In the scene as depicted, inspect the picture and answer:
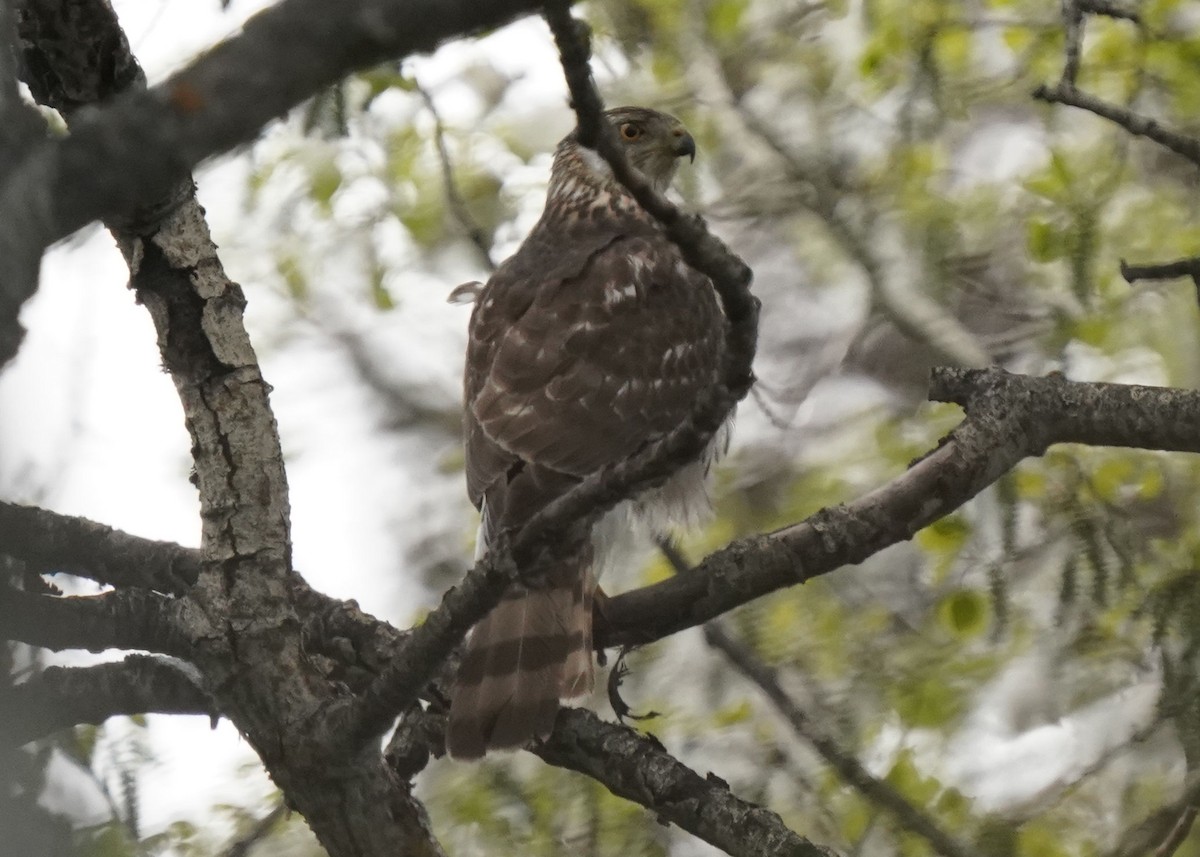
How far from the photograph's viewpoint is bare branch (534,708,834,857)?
2527mm

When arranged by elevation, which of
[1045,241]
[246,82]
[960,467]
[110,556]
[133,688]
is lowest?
[246,82]

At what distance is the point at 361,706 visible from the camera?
2.37m

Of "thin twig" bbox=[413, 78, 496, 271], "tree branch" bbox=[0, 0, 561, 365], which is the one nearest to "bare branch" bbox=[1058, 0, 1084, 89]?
"thin twig" bbox=[413, 78, 496, 271]

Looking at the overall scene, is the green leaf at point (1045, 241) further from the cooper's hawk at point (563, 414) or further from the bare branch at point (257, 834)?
the bare branch at point (257, 834)

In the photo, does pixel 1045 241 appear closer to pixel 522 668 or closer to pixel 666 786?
pixel 522 668

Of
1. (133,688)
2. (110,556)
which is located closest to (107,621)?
(133,688)

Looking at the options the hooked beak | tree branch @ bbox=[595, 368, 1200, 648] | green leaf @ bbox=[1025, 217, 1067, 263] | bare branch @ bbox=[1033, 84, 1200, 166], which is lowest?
tree branch @ bbox=[595, 368, 1200, 648]

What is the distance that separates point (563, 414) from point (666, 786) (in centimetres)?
127

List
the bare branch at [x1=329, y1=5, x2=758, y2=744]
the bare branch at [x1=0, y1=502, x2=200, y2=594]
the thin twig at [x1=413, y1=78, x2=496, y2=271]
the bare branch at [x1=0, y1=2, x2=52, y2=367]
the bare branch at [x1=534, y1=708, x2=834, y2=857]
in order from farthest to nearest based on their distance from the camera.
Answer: the thin twig at [x1=413, y1=78, x2=496, y2=271], the bare branch at [x1=0, y1=502, x2=200, y2=594], the bare branch at [x1=534, y1=708, x2=834, y2=857], the bare branch at [x1=329, y1=5, x2=758, y2=744], the bare branch at [x1=0, y1=2, x2=52, y2=367]

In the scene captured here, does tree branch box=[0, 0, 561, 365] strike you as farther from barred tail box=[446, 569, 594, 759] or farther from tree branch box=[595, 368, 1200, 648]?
barred tail box=[446, 569, 594, 759]

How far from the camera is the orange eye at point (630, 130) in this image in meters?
5.20

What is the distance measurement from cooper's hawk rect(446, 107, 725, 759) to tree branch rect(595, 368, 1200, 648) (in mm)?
302

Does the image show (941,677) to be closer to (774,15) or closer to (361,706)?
(361,706)

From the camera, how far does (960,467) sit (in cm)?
302
